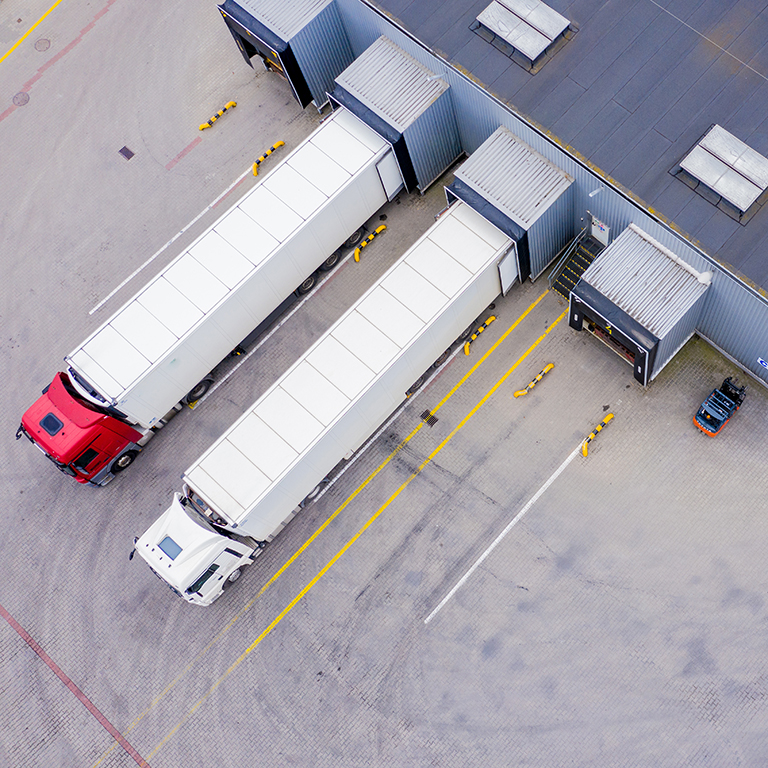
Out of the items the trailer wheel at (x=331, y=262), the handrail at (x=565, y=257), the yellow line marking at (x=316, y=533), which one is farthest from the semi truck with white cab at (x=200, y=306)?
the handrail at (x=565, y=257)

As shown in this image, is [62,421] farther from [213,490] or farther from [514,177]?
[514,177]

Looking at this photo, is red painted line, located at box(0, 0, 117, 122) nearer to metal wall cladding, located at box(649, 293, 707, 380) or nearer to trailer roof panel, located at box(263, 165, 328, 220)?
trailer roof panel, located at box(263, 165, 328, 220)

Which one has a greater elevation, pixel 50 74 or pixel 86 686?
pixel 50 74

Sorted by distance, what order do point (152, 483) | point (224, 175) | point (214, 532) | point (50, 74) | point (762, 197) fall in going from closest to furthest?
point (762, 197) → point (214, 532) → point (152, 483) → point (224, 175) → point (50, 74)

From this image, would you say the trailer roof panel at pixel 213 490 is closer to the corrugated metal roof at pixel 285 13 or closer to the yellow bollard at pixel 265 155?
the yellow bollard at pixel 265 155

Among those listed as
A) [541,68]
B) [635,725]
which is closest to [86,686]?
[635,725]

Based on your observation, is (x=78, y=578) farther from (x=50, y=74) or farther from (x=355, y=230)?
(x=50, y=74)
